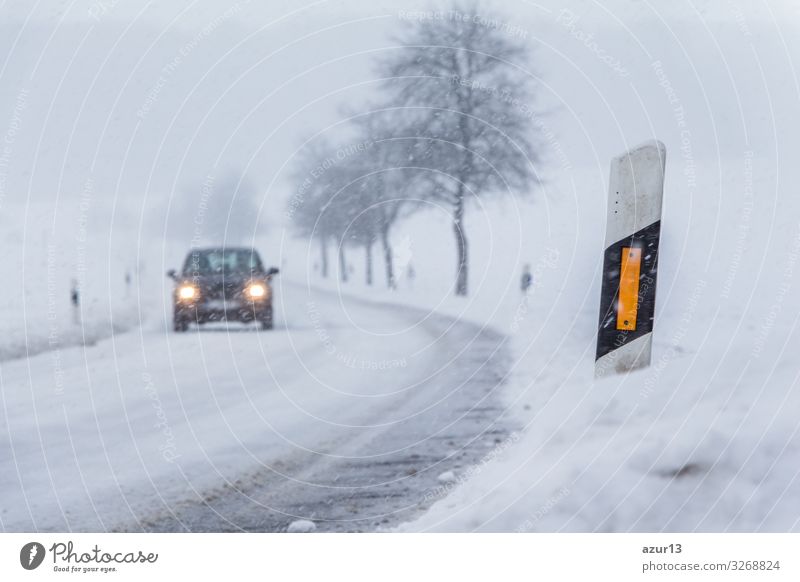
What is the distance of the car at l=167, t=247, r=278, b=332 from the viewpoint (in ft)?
11.3

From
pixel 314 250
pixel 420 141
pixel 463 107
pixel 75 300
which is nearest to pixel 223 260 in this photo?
pixel 314 250

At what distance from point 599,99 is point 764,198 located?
0.83 metres

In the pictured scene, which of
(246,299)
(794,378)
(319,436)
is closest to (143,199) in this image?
(246,299)

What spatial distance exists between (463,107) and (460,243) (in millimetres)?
576

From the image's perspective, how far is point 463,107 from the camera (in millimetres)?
3453

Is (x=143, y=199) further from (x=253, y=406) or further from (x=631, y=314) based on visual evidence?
(x=631, y=314)

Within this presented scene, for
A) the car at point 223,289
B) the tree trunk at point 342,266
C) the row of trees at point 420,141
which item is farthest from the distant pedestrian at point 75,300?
Answer: the tree trunk at point 342,266

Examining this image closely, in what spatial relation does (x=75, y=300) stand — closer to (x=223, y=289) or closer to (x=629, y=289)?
(x=223, y=289)

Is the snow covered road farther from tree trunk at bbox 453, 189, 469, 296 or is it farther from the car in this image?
tree trunk at bbox 453, 189, 469, 296

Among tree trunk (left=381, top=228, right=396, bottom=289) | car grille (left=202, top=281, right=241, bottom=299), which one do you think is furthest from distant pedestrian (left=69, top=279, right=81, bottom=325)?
tree trunk (left=381, top=228, right=396, bottom=289)

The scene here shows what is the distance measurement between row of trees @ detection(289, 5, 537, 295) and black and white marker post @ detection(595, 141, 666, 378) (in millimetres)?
505

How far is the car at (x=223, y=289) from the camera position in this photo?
136 inches

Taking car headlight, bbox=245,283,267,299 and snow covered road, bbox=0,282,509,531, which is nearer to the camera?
snow covered road, bbox=0,282,509,531

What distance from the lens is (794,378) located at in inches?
134
